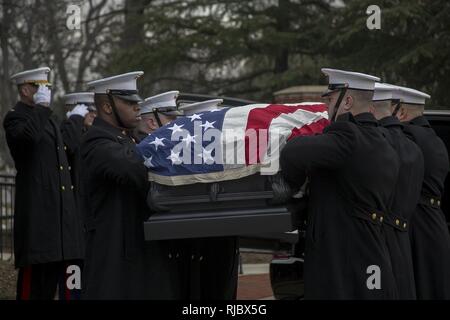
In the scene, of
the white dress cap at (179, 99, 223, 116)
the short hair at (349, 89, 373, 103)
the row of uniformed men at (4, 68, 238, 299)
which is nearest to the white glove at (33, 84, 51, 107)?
the row of uniformed men at (4, 68, 238, 299)

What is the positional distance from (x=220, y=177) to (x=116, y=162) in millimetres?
609

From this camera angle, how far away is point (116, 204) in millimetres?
4773

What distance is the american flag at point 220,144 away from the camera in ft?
14.1

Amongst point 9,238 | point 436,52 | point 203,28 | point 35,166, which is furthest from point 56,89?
point 35,166

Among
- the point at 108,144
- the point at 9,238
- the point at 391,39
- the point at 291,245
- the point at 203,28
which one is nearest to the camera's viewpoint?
the point at 108,144

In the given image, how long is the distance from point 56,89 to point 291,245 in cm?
1724

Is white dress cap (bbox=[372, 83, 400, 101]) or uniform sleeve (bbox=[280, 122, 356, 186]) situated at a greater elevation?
white dress cap (bbox=[372, 83, 400, 101])

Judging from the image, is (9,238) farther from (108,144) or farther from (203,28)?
(108,144)

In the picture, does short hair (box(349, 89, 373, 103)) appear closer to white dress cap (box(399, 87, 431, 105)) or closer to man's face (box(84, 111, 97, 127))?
white dress cap (box(399, 87, 431, 105))

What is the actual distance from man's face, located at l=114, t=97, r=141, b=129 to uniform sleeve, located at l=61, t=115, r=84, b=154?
2394 mm

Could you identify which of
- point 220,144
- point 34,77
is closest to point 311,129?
point 220,144

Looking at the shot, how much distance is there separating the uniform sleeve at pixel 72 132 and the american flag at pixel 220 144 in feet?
9.24

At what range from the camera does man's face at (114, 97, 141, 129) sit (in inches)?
197

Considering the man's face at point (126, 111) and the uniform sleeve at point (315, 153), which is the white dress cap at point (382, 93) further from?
the man's face at point (126, 111)
